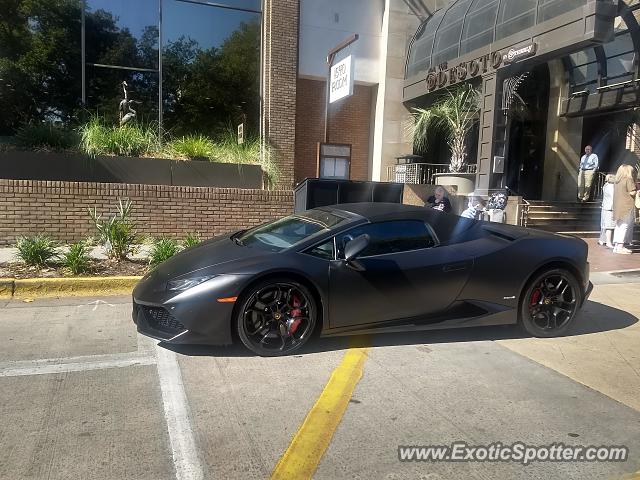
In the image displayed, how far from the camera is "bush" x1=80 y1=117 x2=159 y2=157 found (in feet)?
35.6

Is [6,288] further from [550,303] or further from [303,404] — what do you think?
[550,303]

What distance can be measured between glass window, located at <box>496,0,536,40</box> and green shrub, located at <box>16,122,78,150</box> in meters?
10.5

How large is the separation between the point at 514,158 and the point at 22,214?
47.9ft

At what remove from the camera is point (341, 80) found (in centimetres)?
1128

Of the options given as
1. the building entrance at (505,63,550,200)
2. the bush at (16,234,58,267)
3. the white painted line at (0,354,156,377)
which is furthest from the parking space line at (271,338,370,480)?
the building entrance at (505,63,550,200)

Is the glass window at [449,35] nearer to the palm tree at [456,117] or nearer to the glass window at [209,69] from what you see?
the palm tree at [456,117]

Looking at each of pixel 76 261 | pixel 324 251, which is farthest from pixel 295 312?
pixel 76 261

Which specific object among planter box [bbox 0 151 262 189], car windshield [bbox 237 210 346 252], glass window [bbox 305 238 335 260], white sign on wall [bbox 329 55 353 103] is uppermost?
white sign on wall [bbox 329 55 353 103]

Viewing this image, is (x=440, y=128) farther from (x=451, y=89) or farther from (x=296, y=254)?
(x=296, y=254)

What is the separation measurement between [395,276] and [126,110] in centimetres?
1084

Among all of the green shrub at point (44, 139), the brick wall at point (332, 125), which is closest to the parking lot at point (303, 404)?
the green shrub at point (44, 139)

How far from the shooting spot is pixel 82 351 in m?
4.70

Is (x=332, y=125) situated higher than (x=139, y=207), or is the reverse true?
(x=332, y=125)

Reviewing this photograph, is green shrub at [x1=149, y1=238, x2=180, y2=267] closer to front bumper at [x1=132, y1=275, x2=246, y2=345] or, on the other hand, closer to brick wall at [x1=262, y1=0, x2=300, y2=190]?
front bumper at [x1=132, y1=275, x2=246, y2=345]
